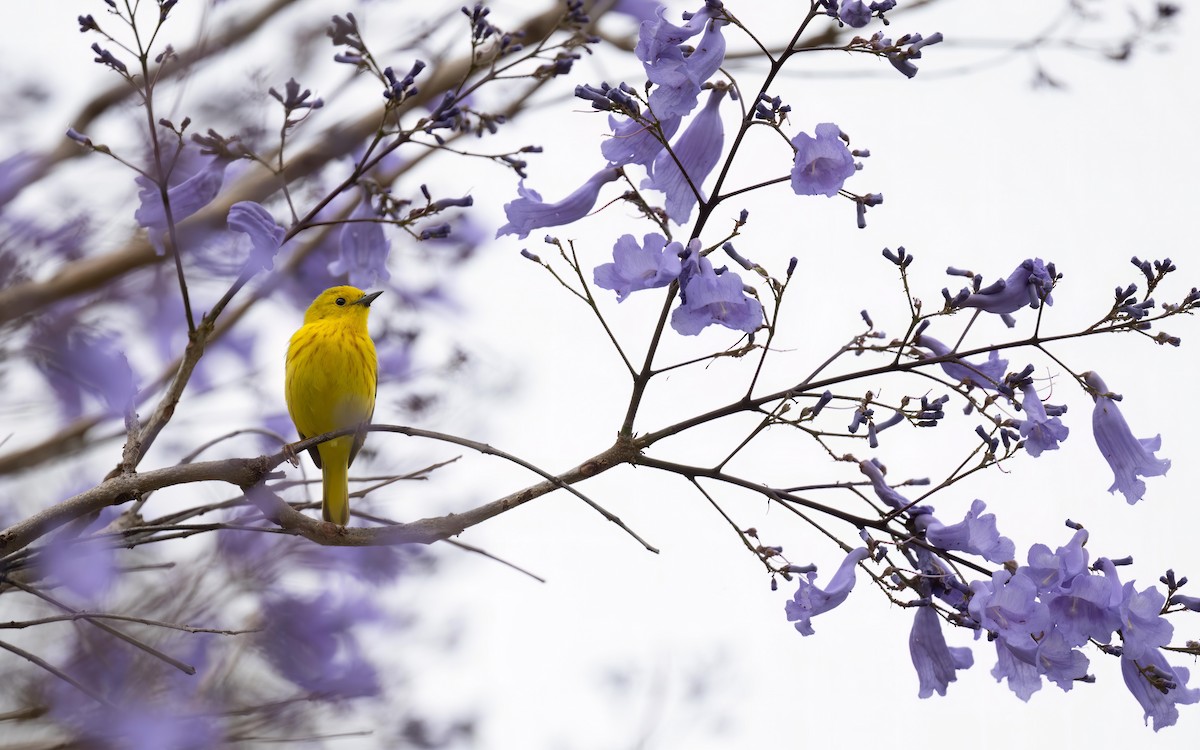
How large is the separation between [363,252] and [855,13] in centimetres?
181

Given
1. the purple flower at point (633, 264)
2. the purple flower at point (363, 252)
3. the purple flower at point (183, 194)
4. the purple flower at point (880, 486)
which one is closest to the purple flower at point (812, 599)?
the purple flower at point (880, 486)

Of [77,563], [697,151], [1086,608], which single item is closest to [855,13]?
[697,151]

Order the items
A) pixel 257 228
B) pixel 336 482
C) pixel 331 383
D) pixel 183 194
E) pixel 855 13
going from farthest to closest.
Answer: pixel 331 383 < pixel 336 482 < pixel 183 194 < pixel 257 228 < pixel 855 13

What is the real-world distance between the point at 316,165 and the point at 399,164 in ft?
1.14

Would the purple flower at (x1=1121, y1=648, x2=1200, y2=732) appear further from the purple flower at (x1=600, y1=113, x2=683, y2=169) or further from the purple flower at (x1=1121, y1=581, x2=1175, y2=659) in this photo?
the purple flower at (x1=600, y1=113, x2=683, y2=169)

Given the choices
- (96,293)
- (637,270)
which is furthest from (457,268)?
(637,270)

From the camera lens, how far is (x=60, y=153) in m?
4.13

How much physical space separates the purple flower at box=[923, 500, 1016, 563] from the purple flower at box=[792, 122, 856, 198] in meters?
0.76

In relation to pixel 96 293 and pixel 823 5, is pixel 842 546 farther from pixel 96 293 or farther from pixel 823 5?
pixel 96 293

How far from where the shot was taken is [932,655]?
2602 millimetres

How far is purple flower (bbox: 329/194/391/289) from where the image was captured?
3527mm

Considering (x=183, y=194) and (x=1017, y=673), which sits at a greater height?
(x=183, y=194)

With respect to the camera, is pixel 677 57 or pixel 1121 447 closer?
pixel 677 57

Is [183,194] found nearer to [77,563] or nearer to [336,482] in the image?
[77,563]
